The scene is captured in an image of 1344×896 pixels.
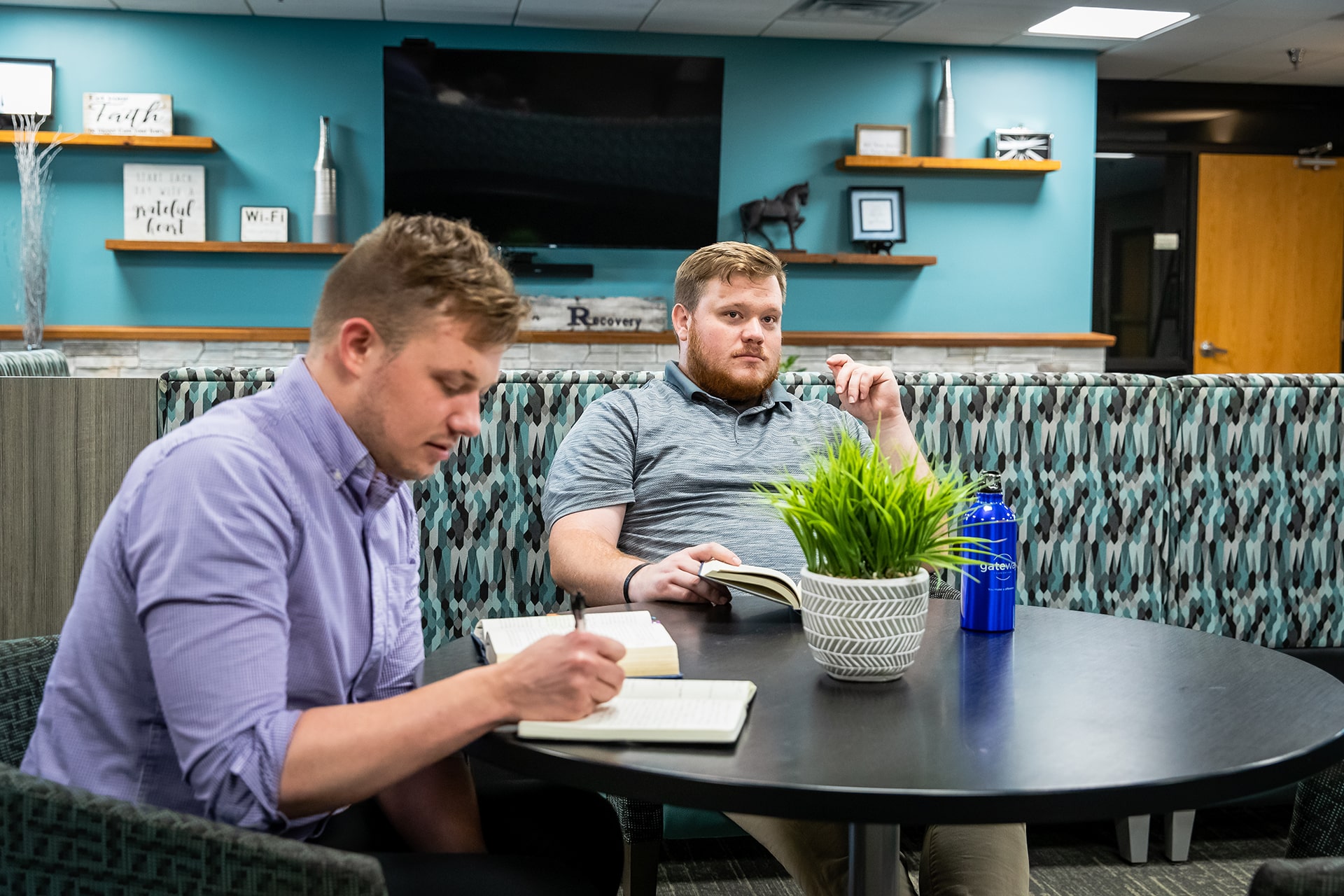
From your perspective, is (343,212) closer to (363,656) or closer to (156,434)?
(156,434)

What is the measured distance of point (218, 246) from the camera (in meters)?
5.15

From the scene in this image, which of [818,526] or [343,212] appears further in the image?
[343,212]

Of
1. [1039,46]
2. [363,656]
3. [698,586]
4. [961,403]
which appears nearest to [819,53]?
[1039,46]

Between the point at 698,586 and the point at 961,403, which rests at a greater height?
the point at 961,403

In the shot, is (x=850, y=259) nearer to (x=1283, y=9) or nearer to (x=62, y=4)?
(x=1283, y=9)

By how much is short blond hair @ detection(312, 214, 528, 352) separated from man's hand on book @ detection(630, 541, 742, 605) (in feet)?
1.75

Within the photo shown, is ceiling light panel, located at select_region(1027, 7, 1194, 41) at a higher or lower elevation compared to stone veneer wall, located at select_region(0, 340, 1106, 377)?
higher

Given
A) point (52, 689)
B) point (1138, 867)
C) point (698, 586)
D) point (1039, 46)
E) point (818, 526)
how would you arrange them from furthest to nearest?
point (1039, 46), point (1138, 867), point (698, 586), point (818, 526), point (52, 689)

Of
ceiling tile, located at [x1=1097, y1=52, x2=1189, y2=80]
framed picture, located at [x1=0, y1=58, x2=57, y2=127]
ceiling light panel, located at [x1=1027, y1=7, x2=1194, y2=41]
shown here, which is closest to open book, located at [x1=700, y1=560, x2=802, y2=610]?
ceiling light panel, located at [x1=1027, y1=7, x2=1194, y2=41]

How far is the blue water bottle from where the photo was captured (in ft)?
4.42

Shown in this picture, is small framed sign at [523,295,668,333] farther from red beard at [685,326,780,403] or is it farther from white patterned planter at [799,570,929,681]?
white patterned planter at [799,570,929,681]

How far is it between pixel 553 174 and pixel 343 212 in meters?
1.00

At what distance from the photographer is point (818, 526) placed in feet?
3.68

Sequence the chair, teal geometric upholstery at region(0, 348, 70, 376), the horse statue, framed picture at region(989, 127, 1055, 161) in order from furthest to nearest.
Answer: framed picture at region(989, 127, 1055, 161) → the horse statue → teal geometric upholstery at region(0, 348, 70, 376) → the chair
